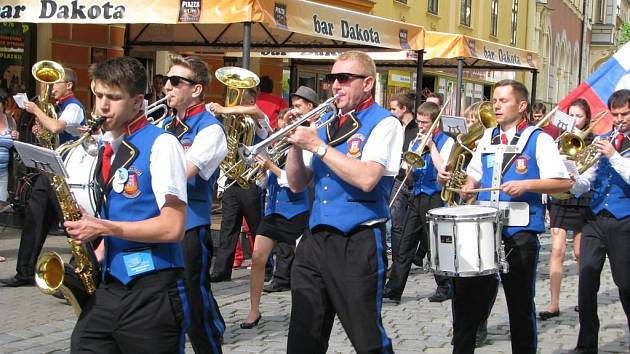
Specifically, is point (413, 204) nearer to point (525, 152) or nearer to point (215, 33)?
point (525, 152)

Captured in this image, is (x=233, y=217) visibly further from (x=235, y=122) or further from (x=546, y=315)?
(x=546, y=315)

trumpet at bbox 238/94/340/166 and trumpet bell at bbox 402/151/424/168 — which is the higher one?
trumpet at bbox 238/94/340/166

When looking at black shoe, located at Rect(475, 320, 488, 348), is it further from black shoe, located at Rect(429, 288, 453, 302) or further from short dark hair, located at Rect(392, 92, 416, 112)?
short dark hair, located at Rect(392, 92, 416, 112)

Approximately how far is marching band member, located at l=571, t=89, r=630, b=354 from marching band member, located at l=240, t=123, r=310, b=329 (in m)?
2.30

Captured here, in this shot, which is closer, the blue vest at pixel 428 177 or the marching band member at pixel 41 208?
the marching band member at pixel 41 208

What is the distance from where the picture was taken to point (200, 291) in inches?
225

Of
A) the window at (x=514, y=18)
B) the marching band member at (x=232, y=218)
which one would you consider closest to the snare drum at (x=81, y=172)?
the marching band member at (x=232, y=218)

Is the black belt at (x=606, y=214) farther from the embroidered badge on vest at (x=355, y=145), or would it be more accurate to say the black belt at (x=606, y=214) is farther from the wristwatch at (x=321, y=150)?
the wristwatch at (x=321, y=150)

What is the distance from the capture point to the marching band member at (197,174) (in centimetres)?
562

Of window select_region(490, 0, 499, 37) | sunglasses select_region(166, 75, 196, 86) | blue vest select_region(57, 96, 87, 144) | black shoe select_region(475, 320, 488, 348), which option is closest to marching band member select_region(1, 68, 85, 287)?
blue vest select_region(57, 96, 87, 144)

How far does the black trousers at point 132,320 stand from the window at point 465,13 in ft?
90.8

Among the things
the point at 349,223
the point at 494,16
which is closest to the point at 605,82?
the point at 349,223

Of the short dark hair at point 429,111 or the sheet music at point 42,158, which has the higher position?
the short dark hair at point 429,111

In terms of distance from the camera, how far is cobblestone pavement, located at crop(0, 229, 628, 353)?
278 inches
